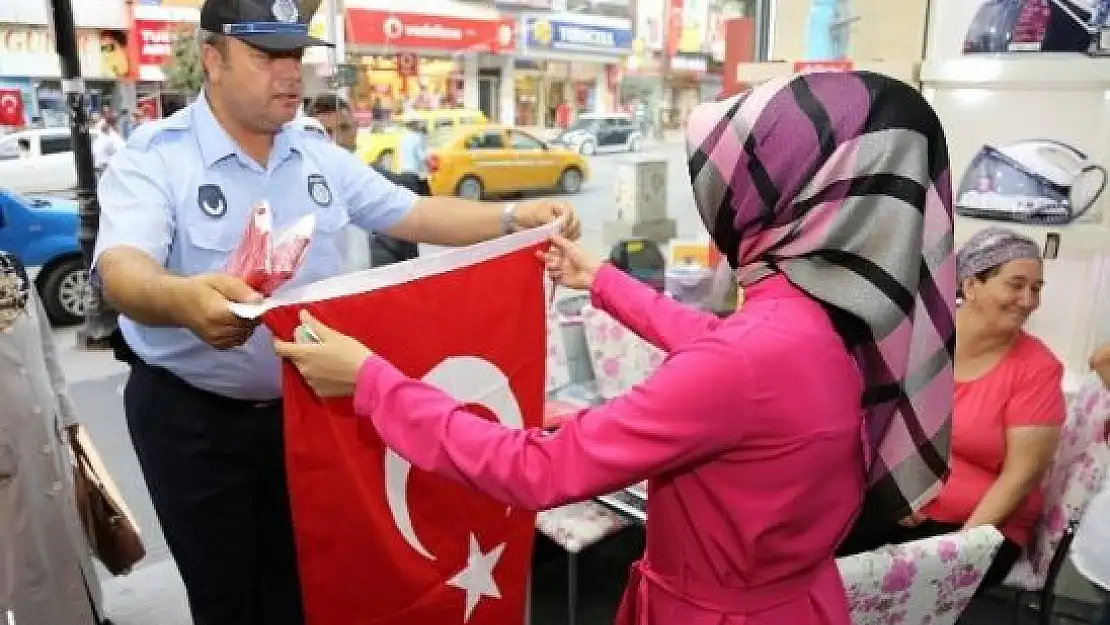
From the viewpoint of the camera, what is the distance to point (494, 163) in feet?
35.3

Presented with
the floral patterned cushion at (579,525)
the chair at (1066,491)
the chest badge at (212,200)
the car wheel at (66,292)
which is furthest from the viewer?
the car wheel at (66,292)

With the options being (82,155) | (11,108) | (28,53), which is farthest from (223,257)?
(11,108)

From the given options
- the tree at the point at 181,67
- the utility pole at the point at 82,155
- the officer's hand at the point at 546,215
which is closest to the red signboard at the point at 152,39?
the tree at the point at 181,67

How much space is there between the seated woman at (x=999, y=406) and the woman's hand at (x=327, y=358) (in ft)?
5.05

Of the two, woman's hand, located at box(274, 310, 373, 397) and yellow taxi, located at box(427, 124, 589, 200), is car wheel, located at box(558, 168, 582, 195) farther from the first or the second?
woman's hand, located at box(274, 310, 373, 397)

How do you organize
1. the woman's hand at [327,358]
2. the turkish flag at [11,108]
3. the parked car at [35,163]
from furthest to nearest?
the turkish flag at [11,108] < the parked car at [35,163] < the woman's hand at [327,358]

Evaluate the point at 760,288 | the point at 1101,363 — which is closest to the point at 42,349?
the point at 760,288

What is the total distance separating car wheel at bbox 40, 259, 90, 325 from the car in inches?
271

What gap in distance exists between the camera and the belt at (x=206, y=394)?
1616 millimetres

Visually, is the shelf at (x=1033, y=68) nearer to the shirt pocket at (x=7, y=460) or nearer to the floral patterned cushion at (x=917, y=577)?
the floral patterned cushion at (x=917, y=577)

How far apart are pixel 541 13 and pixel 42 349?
9055 millimetres

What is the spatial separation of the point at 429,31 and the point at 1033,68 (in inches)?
377

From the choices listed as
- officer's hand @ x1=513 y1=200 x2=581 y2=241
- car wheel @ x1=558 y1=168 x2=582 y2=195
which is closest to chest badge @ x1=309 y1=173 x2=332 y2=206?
officer's hand @ x1=513 y1=200 x2=581 y2=241

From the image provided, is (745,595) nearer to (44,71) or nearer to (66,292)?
(66,292)
